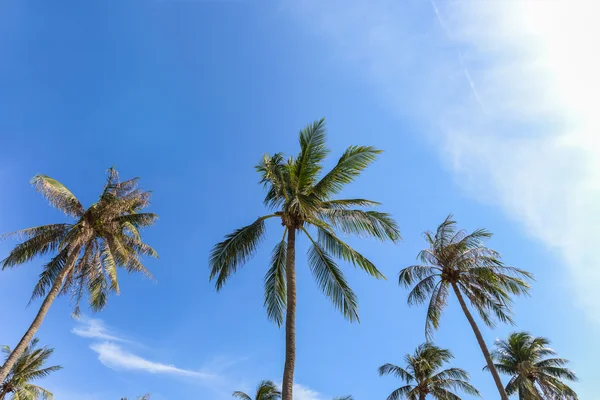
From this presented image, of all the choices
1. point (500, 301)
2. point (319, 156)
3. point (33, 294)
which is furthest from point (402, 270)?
point (33, 294)

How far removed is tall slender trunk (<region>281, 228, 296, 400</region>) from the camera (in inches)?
360

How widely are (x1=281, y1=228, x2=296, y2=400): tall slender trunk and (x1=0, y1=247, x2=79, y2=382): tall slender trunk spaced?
10.3 m

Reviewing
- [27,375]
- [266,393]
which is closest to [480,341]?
[266,393]

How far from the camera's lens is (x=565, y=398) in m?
23.0

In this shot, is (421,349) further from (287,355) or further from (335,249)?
(287,355)

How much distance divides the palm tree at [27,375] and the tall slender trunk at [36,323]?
43.0ft

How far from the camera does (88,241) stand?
1711cm

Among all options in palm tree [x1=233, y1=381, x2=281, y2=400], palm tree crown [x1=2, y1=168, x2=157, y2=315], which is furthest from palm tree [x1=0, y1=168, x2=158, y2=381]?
palm tree [x1=233, y1=381, x2=281, y2=400]

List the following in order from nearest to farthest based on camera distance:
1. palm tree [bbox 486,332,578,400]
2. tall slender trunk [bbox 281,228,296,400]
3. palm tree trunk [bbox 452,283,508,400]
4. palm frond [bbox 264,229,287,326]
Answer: tall slender trunk [bbox 281,228,296,400]
palm frond [bbox 264,229,287,326]
palm tree trunk [bbox 452,283,508,400]
palm tree [bbox 486,332,578,400]

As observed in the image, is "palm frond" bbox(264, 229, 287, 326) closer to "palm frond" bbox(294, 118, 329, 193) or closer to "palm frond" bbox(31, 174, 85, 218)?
"palm frond" bbox(294, 118, 329, 193)

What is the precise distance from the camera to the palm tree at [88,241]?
15945 millimetres

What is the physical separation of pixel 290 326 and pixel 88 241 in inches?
479

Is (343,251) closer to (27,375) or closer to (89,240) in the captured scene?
(89,240)

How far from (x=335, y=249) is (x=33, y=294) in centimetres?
1524
